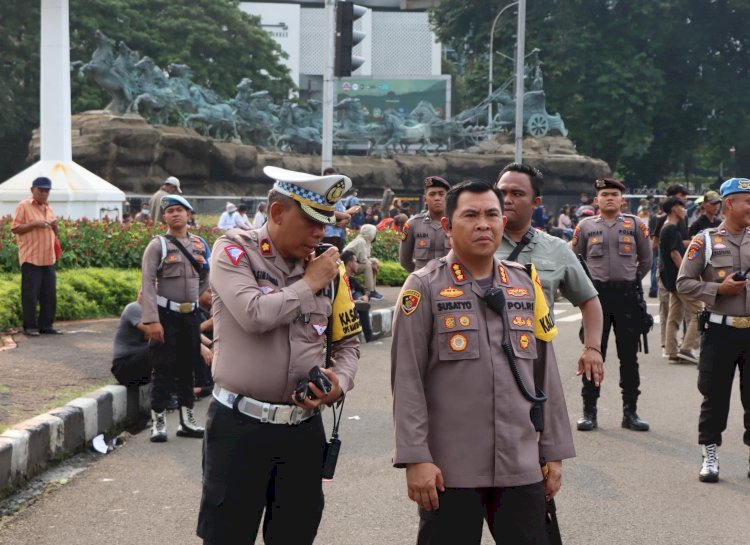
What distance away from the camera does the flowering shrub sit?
15141 mm

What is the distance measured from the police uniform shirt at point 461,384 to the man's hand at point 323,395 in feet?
0.96

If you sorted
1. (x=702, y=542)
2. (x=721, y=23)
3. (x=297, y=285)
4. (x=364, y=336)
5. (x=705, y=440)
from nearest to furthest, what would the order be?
(x=297, y=285)
(x=702, y=542)
(x=705, y=440)
(x=364, y=336)
(x=721, y=23)

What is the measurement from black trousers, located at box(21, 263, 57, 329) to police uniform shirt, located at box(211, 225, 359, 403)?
8628mm

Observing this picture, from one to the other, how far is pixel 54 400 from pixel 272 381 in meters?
4.76

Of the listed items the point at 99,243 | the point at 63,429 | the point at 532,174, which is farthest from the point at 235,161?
the point at 532,174

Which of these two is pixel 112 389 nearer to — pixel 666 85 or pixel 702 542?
pixel 702 542

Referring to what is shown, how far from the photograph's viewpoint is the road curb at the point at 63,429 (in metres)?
6.54

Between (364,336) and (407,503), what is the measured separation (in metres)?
7.56

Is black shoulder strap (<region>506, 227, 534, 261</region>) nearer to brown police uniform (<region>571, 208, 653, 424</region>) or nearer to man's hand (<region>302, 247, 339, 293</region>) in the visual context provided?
man's hand (<region>302, 247, 339, 293</region>)

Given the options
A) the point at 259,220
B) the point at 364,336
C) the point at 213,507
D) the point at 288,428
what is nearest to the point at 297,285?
→ the point at 288,428

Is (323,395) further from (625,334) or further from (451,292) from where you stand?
(625,334)

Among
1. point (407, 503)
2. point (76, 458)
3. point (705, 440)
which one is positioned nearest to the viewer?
point (407, 503)

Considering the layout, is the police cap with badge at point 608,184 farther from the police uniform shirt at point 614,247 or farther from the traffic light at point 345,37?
the traffic light at point 345,37

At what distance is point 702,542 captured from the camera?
5.64m
